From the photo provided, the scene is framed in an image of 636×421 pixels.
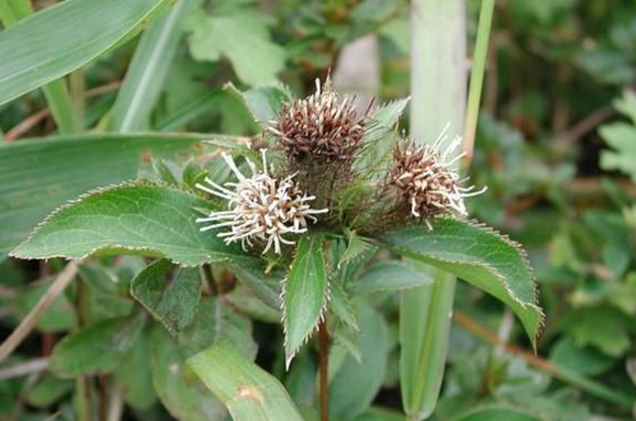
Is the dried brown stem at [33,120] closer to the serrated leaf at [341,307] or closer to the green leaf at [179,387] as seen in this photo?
the green leaf at [179,387]

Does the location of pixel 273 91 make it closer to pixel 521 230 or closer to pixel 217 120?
pixel 217 120

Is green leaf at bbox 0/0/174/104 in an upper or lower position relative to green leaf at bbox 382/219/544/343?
upper

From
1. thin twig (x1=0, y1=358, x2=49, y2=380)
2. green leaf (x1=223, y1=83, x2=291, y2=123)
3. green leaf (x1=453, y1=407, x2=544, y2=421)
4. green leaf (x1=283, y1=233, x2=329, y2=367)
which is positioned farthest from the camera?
thin twig (x1=0, y1=358, x2=49, y2=380)

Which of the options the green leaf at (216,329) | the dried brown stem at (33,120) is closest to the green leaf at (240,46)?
the dried brown stem at (33,120)

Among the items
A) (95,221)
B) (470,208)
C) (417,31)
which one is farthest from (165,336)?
(470,208)

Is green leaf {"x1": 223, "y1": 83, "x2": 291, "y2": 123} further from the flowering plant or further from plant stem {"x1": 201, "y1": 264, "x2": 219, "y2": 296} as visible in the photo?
plant stem {"x1": 201, "y1": 264, "x2": 219, "y2": 296}

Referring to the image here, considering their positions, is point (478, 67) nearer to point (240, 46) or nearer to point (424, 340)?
point (424, 340)

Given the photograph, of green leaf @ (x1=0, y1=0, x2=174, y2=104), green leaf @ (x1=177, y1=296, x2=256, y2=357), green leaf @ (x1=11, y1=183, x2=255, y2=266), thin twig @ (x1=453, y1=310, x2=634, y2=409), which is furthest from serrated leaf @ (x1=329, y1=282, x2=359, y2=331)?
thin twig @ (x1=453, y1=310, x2=634, y2=409)
